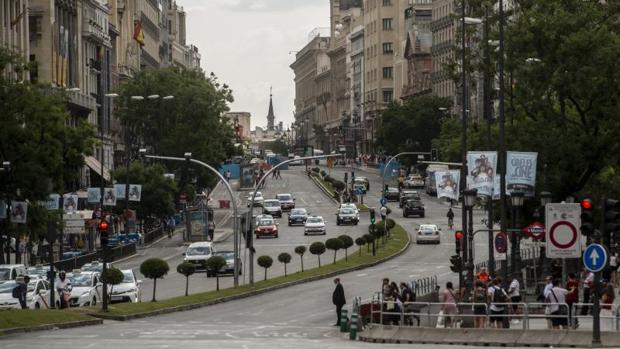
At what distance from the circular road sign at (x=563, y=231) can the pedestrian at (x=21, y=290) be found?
21991mm

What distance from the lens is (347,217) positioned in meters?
126

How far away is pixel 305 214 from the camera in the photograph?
426ft

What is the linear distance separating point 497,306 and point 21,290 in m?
17.6

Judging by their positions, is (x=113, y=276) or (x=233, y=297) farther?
(x=233, y=297)

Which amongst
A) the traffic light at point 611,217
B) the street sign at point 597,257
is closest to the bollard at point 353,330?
the street sign at point 597,257

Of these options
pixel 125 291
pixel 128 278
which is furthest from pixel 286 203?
pixel 125 291

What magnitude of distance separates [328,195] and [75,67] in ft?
143

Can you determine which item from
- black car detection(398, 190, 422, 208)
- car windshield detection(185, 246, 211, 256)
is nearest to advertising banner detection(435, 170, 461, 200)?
car windshield detection(185, 246, 211, 256)

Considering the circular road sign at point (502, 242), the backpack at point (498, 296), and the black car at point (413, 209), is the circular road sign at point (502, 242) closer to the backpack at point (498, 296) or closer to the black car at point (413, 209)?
the backpack at point (498, 296)

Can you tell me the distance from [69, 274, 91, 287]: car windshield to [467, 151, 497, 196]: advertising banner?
14.3m

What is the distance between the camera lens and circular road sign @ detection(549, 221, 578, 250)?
1521 inches

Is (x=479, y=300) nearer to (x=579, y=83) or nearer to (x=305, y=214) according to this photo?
(x=579, y=83)

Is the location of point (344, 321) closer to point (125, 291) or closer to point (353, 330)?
point (353, 330)

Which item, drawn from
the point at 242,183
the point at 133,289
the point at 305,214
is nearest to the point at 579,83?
the point at 133,289
